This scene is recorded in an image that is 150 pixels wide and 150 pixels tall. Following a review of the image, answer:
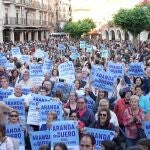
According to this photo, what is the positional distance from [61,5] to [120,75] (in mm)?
78431

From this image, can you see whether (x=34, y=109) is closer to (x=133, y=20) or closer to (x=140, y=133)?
(x=140, y=133)

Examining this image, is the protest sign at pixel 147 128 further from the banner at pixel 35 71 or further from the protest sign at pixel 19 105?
the banner at pixel 35 71

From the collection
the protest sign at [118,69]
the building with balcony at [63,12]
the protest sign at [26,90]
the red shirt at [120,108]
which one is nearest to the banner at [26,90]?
the protest sign at [26,90]

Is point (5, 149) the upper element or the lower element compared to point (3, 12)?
lower

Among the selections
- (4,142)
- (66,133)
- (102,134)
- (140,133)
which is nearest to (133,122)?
(140,133)

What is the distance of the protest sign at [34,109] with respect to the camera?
9.20 metres

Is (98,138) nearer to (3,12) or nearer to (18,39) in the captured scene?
(3,12)

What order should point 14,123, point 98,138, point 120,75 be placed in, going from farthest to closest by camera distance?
point 120,75 → point 14,123 → point 98,138

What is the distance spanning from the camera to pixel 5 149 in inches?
250

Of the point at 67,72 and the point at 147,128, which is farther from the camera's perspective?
the point at 67,72

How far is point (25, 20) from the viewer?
61.0m

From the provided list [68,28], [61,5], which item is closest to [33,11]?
[68,28]

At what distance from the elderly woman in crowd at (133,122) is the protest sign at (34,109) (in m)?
1.71

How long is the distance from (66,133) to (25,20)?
54424 millimetres
